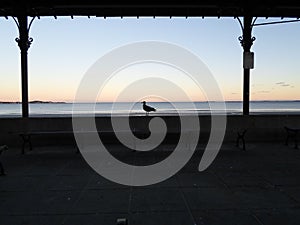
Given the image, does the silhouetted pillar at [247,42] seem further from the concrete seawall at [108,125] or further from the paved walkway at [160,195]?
the paved walkway at [160,195]

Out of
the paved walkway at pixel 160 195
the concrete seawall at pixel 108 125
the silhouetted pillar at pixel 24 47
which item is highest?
the silhouetted pillar at pixel 24 47

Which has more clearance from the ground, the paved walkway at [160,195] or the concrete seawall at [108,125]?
the concrete seawall at [108,125]

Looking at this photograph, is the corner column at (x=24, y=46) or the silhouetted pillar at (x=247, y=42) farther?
the silhouetted pillar at (x=247, y=42)

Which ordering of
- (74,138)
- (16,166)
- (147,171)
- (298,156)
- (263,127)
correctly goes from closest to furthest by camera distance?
(147,171), (16,166), (298,156), (74,138), (263,127)

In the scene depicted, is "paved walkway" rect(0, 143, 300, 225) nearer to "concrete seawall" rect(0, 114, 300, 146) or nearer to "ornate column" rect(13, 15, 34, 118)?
"concrete seawall" rect(0, 114, 300, 146)

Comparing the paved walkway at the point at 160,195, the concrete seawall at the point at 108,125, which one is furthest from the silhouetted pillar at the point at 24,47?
the paved walkway at the point at 160,195

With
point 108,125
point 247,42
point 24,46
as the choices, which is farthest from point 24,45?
point 247,42

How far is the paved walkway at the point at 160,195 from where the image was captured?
4.38 m

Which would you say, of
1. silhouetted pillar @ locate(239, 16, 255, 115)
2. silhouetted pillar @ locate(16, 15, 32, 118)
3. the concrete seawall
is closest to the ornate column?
silhouetted pillar @ locate(16, 15, 32, 118)

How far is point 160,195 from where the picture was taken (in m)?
5.40

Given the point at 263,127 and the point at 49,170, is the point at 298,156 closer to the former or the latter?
the point at 263,127
